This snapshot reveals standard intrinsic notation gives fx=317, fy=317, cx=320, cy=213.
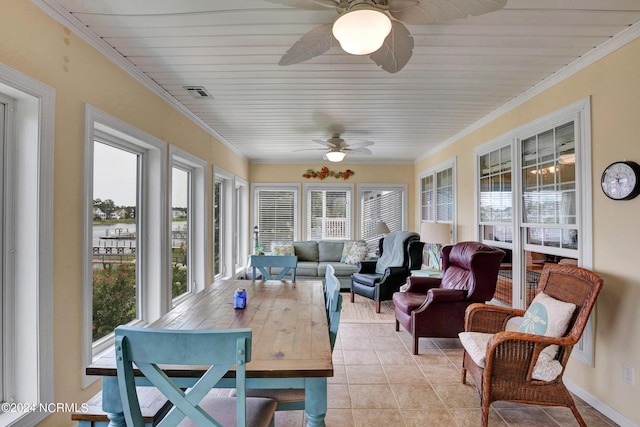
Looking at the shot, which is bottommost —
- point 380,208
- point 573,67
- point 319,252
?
point 319,252

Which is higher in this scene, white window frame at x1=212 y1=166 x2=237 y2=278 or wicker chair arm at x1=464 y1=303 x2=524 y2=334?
white window frame at x1=212 y1=166 x2=237 y2=278

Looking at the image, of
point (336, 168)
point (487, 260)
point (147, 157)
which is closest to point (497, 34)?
point (487, 260)

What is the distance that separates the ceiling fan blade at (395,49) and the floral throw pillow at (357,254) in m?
4.41

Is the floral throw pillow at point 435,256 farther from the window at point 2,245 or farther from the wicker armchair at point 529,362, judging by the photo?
the window at point 2,245

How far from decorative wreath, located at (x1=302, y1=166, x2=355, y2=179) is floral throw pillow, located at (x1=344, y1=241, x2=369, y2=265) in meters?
1.56

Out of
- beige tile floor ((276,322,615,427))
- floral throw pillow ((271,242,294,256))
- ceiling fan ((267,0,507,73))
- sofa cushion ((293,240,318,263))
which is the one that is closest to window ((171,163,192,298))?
beige tile floor ((276,322,615,427))

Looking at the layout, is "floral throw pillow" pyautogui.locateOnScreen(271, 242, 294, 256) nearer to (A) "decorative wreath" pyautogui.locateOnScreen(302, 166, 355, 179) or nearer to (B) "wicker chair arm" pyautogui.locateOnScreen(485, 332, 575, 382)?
(A) "decorative wreath" pyautogui.locateOnScreen(302, 166, 355, 179)

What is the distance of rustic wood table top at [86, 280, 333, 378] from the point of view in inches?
51.1

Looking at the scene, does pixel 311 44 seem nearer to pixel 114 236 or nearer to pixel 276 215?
pixel 114 236

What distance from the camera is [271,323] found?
1.82 meters

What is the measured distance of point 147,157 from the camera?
3.01 metres

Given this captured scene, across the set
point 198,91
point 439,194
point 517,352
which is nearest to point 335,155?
point 198,91

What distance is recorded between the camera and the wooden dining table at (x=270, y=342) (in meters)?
1.30

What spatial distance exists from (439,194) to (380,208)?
1604 mm
